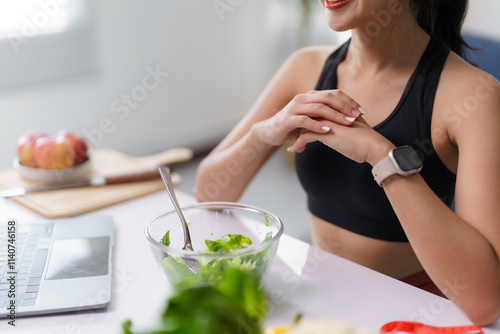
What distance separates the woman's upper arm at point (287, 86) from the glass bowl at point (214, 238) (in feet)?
1.38

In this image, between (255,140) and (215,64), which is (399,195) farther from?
(215,64)

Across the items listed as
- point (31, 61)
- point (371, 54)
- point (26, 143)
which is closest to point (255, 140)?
point (371, 54)

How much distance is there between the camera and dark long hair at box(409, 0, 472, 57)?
1267 millimetres

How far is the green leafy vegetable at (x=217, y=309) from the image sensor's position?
42 cm

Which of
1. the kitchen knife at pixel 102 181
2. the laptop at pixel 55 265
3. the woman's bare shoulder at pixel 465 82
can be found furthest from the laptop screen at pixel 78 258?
the woman's bare shoulder at pixel 465 82

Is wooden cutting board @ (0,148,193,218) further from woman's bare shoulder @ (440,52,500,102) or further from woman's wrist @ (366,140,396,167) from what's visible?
woman's bare shoulder @ (440,52,500,102)

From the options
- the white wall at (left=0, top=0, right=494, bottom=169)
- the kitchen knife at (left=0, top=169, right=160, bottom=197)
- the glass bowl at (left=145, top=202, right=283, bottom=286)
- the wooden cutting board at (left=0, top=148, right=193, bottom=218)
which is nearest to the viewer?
the glass bowl at (left=145, top=202, right=283, bottom=286)

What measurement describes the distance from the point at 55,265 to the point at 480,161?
773mm

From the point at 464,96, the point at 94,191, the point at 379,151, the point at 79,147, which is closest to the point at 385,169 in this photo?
the point at 379,151

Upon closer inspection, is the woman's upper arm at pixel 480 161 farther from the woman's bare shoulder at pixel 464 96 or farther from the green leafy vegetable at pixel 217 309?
the green leafy vegetable at pixel 217 309

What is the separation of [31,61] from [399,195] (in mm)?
2379

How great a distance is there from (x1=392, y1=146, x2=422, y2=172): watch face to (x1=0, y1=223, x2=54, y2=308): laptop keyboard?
25.2 inches

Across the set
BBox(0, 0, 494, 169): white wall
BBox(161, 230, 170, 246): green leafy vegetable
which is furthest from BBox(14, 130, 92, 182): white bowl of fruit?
BBox(0, 0, 494, 169): white wall

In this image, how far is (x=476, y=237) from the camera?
0.99 meters
